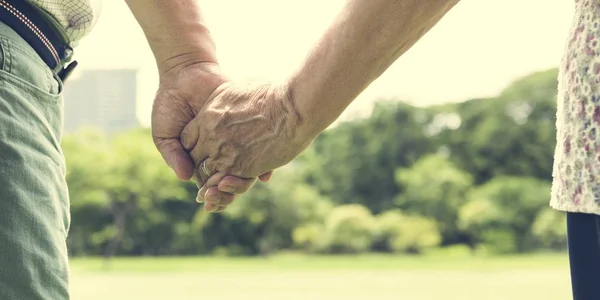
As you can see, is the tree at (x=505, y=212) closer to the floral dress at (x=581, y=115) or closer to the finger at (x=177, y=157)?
the finger at (x=177, y=157)

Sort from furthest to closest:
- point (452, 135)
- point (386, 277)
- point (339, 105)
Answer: point (452, 135)
point (386, 277)
point (339, 105)

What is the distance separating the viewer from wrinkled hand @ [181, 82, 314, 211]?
4.15 feet

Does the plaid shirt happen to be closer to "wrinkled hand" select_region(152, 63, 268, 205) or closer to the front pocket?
the front pocket

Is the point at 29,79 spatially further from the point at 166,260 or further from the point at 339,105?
the point at 166,260

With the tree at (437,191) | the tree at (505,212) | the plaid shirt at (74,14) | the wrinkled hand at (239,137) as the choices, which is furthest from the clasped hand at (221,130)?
the tree at (437,191)

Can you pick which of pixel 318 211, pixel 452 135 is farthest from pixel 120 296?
pixel 452 135

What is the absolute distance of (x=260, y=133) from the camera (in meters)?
1.31

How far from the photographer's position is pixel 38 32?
921mm

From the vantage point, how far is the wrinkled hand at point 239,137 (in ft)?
4.15

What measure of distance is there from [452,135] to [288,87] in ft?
71.2

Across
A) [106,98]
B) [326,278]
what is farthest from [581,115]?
[106,98]

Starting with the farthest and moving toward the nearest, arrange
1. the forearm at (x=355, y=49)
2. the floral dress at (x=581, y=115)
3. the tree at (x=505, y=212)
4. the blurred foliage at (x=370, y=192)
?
the blurred foliage at (x=370, y=192) < the tree at (x=505, y=212) < the forearm at (x=355, y=49) < the floral dress at (x=581, y=115)

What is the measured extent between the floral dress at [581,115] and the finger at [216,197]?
28.5 inches

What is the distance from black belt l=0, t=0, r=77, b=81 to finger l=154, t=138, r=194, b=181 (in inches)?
17.1
